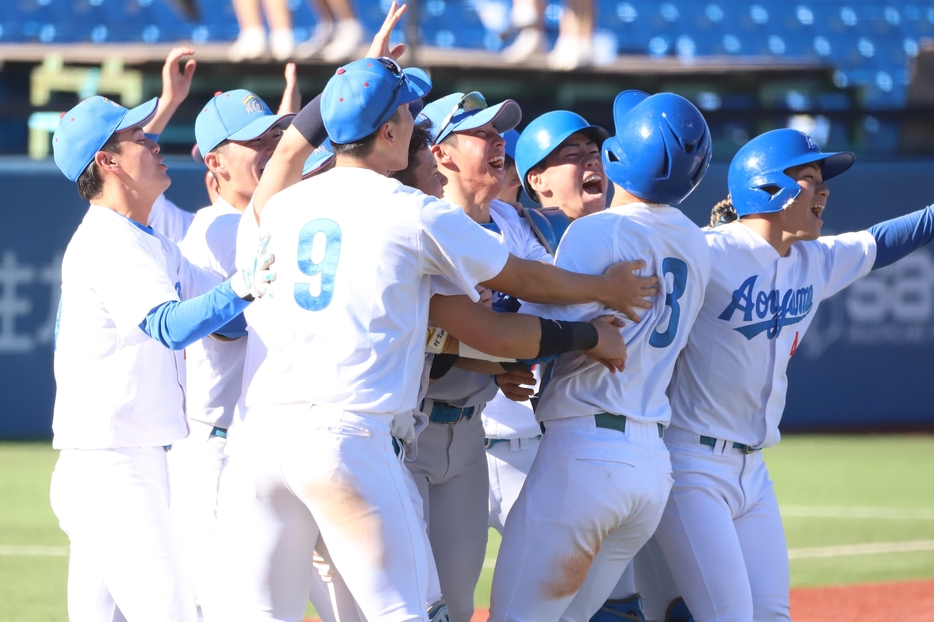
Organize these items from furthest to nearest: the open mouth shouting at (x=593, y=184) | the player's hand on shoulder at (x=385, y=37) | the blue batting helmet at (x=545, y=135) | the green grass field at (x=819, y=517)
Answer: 1. the green grass field at (x=819, y=517)
2. the open mouth shouting at (x=593, y=184)
3. the blue batting helmet at (x=545, y=135)
4. the player's hand on shoulder at (x=385, y=37)

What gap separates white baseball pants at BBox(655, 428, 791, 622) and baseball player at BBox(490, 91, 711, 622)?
188mm

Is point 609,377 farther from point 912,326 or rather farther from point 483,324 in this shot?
point 912,326

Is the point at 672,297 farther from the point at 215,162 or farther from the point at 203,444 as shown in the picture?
the point at 215,162

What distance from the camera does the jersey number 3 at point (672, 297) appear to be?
2953 mm

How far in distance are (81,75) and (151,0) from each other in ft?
5.47

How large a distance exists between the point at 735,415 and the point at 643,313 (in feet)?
1.79

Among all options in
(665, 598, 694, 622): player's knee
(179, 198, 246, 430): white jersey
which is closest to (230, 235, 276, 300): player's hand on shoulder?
(179, 198, 246, 430): white jersey

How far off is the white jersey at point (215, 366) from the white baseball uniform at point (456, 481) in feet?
2.21

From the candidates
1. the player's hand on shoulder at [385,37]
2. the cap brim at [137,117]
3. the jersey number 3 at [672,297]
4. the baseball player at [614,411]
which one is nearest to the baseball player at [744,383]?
the baseball player at [614,411]

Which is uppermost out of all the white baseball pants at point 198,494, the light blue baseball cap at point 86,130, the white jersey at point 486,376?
the light blue baseball cap at point 86,130

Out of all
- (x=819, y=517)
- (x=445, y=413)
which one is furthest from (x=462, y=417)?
(x=819, y=517)

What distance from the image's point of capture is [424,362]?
3.00 metres

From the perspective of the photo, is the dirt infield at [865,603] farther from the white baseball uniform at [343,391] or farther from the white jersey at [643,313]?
the white baseball uniform at [343,391]

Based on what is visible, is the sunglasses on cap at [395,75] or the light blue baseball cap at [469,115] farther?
the light blue baseball cap at [469,115]
